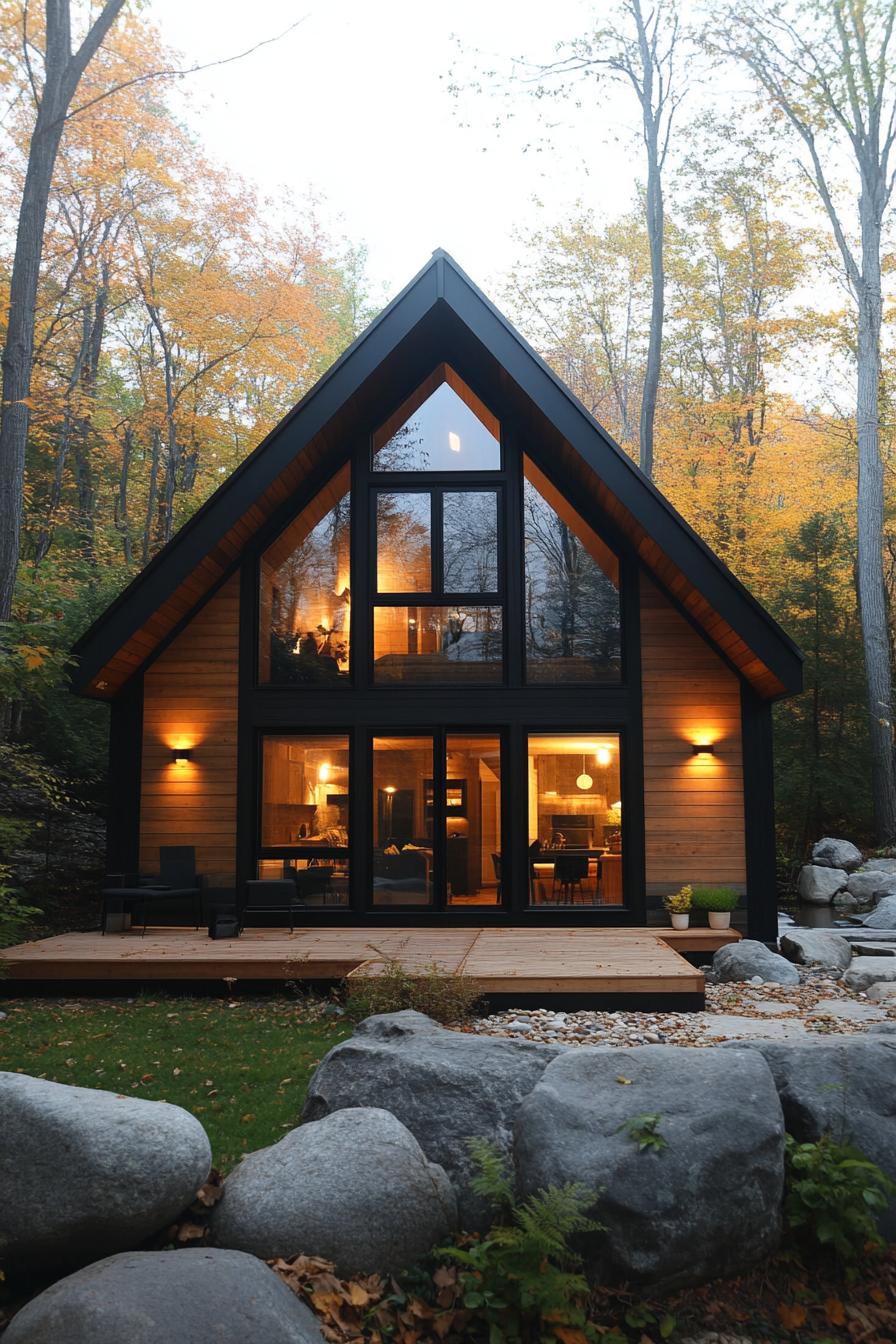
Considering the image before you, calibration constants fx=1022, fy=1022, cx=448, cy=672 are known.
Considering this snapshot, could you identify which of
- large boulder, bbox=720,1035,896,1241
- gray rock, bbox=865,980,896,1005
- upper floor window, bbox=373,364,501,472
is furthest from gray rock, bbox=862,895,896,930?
large boulder, bbox=720,1035,896,1241

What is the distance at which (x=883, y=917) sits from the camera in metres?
11.5

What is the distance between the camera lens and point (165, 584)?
9.37 metres

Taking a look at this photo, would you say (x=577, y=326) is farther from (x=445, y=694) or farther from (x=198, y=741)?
(x=198, y=741)

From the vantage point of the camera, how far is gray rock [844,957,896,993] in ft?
26.3

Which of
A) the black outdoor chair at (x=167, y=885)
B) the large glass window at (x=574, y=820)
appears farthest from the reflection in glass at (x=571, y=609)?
the black outdoor chair at (x=167, y=885)

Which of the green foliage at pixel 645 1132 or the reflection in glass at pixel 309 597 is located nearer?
the green foliage at pixel 645 1132

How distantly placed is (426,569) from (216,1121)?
6.59 meters

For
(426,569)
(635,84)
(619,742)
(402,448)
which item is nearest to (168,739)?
(426,569)

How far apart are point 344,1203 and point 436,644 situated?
732 centimetres

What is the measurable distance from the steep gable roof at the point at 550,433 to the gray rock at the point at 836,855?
5792 millimetres

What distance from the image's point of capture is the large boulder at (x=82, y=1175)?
3.07m

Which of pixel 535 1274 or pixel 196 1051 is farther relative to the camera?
pixel 196 1051

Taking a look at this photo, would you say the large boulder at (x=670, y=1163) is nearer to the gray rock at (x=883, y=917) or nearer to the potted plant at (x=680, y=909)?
the potted plant at (x=680, y=909)

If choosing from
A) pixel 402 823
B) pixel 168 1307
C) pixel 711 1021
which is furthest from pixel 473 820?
pixel 168 1307
